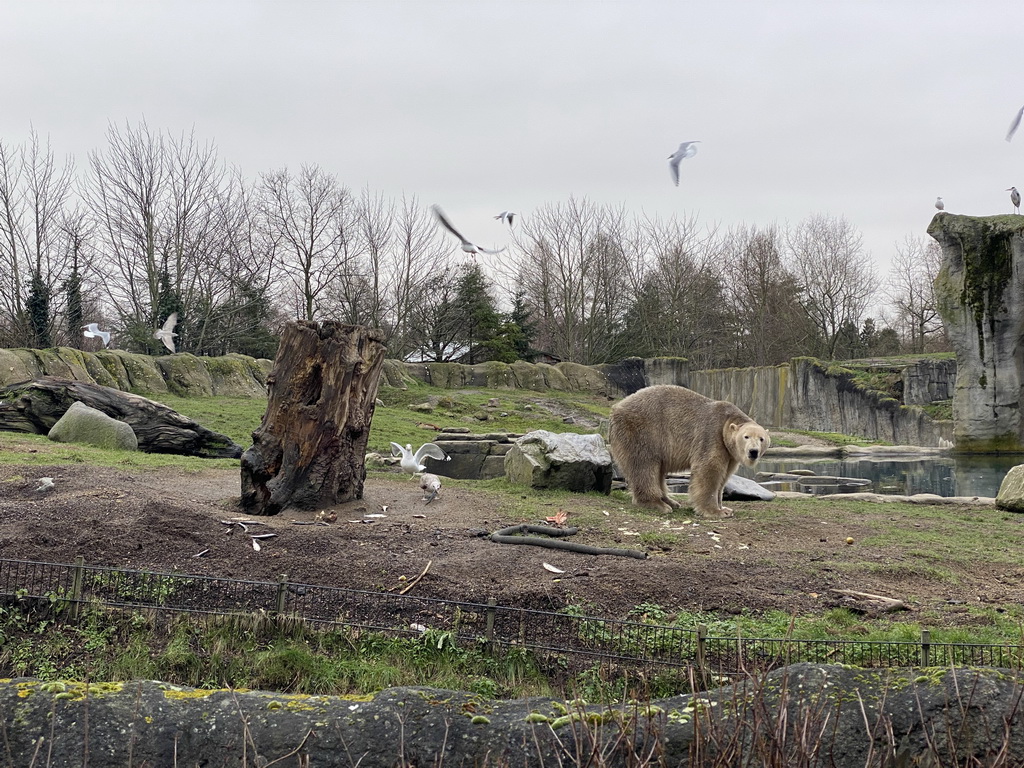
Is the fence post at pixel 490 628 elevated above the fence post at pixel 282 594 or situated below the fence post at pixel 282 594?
below

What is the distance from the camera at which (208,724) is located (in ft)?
9.49

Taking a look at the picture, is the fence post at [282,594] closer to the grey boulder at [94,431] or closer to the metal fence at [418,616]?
the metal fence at [418,616]

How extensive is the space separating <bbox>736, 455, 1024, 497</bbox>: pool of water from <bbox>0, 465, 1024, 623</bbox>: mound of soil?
23.7 ft

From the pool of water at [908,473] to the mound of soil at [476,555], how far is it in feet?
23.7

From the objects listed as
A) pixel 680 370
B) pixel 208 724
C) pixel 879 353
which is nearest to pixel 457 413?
pixel 680 370

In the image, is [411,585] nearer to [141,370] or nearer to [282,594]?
[282,594]

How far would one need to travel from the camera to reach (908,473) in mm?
19359

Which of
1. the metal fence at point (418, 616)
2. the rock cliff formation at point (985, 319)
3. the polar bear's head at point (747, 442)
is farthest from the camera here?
the rock cliff formation at point (985, 319)

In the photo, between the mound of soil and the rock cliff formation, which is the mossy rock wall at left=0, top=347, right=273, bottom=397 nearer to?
the mound of soil

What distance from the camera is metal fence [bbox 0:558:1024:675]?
442 cm

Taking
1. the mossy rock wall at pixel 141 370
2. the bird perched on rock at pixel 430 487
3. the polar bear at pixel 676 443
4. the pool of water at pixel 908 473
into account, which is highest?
the mossy rock wall at pixel 141 370

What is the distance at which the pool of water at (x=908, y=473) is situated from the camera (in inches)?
595

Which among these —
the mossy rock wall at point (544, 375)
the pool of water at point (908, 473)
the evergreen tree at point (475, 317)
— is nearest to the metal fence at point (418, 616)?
the pool of water at point (908, 473)

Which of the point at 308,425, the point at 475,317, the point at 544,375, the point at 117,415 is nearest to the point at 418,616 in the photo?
the point at 308,425
